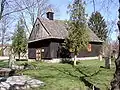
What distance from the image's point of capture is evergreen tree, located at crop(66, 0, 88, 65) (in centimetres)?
2592

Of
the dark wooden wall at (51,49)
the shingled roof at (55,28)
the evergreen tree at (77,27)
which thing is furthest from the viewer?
the shingled roof at (55,28)

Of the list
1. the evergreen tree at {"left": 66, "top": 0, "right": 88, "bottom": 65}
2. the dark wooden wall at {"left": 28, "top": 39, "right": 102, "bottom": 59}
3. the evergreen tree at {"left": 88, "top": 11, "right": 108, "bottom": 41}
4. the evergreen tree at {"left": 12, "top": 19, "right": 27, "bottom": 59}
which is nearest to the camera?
the evergreen tree at {"left": 66, "top": 0, "right": 88, "bottom": 65}

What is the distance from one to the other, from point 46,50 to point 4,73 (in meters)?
16.9

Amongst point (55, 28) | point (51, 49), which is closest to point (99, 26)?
point (55, 28)

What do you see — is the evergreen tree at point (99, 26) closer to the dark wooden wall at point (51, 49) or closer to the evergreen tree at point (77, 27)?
the dark wooden wall at point (51, 49)

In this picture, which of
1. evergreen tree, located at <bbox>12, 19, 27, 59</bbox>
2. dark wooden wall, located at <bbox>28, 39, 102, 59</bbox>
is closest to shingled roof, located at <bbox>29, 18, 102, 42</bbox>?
dark wooden wall, located at <bbox>28, 39, 102, 59</bbox>

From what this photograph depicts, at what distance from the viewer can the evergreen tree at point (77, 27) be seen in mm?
25922

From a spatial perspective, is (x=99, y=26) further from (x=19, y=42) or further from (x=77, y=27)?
(x=77, y=27)


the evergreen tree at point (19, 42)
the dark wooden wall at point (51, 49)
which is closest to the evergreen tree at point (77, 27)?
the dark wooden wall at point (51, 49)

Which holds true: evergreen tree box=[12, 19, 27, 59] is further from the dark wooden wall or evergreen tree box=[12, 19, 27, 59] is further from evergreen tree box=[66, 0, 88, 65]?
evergreen tree box=[66, 0, 88, 65]

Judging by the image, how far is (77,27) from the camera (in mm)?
26391

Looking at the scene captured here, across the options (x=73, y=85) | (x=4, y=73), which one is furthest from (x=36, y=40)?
(x=73, y=85)

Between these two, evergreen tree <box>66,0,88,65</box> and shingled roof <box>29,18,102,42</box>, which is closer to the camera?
evergreen tree <box>66,0,88,65</box>

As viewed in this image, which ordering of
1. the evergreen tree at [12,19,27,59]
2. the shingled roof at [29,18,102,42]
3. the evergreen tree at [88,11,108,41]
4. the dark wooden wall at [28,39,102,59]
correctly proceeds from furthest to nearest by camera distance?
the evergreen tree at [88,11,108,41]
the evergreen tree at [12,19,27,59]
the shingled roof at [29,18,102,42]
the dark wooden wall at [28,39,102,59]
